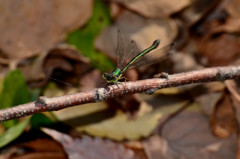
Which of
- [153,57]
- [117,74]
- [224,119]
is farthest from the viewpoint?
[224,119]

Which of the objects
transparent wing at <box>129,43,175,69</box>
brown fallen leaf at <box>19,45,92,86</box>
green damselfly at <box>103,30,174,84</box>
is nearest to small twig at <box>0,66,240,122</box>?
green damselfly at <box>103,30,174,84</box>

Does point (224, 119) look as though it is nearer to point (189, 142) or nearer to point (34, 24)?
point (189, 142)

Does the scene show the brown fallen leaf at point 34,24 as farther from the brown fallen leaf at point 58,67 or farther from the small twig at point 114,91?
the small twig at point 114,91

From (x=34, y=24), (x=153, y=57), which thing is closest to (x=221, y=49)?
(x=153, y=57)

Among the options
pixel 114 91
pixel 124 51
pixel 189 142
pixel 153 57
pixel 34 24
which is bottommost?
pixel 189 142

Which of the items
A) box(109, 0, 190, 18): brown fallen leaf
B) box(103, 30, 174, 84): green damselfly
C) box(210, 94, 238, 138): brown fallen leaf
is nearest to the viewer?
box(103, 30, 174, 84): green damselfly

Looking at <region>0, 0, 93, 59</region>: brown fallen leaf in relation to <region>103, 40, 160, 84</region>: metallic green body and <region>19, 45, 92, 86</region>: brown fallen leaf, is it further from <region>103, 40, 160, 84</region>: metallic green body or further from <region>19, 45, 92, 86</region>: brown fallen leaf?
<region>103, 40, 160, 84</region>: metallic green body
